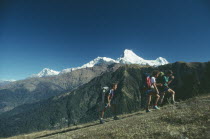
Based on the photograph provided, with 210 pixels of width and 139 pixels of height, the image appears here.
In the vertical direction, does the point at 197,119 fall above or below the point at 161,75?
below

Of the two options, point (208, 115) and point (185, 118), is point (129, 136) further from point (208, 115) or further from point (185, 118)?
point (208, 115)

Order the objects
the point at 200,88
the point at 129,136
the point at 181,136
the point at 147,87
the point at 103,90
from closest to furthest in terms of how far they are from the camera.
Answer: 1. the point at 181,136
2. the point at 129,136
3. the point at 147,87
4. the point at 103,90
5. the point at 200,88

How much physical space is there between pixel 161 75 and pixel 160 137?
13.0m

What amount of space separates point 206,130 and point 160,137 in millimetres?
1995

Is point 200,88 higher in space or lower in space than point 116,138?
higher

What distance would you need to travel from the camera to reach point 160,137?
28.2ft

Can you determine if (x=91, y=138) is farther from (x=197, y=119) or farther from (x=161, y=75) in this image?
(x=161, y=75)

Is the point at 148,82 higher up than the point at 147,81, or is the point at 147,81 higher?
the point at 147,81

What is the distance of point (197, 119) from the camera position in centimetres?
1026

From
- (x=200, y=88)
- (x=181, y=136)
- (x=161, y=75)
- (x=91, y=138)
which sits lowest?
(x=91, y=138)

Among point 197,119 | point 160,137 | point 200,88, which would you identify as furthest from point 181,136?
point 200,88

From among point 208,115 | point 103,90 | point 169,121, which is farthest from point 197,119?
point 103,90

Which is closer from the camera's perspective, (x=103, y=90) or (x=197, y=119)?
(x=197, y=119)

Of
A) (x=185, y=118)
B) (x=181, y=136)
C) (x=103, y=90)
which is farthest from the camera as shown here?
(x=103, y=90)
